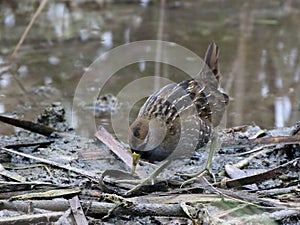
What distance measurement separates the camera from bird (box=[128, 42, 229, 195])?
12.2 ft

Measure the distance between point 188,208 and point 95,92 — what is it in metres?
3.20

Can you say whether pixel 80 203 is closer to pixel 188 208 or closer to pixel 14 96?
pixel 188 208

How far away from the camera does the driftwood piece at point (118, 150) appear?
418 centimetres

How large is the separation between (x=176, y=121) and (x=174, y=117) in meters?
0.03

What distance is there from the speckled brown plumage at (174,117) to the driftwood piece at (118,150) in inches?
12.3

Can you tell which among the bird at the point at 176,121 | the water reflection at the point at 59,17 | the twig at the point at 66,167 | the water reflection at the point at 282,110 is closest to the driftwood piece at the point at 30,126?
the twig at the point at 66,167

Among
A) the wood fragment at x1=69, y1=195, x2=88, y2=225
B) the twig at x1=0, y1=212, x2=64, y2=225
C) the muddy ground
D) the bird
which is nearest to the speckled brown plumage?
the bird

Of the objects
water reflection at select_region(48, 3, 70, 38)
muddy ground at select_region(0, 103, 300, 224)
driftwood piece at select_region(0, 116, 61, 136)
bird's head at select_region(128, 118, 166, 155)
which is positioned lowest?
muddy ground at select_region(0, 103, 300, 224)

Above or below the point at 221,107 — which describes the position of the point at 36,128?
below

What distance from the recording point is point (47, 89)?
6406 mm

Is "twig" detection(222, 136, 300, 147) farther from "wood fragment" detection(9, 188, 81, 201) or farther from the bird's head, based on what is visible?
"wood fragment" detection(9, 188, 81, 201)

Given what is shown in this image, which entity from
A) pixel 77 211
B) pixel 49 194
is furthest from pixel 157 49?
pixel 77 211

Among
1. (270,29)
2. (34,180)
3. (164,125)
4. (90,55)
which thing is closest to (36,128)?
(34,180)

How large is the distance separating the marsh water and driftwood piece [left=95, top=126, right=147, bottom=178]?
Result: 0.60 m
